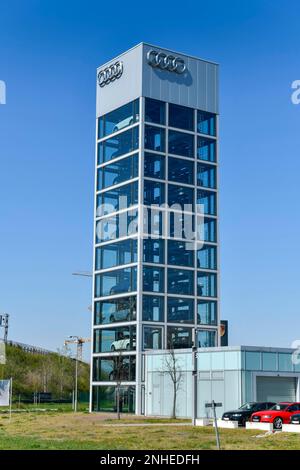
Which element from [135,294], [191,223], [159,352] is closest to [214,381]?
[159,352]

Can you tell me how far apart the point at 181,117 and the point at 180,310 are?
22271 millimetres

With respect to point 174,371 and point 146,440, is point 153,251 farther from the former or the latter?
point 146,440

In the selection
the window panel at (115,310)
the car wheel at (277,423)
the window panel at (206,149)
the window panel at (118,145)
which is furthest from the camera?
the window panel at (206,149)

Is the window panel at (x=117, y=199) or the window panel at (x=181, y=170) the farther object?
the window panel at (x=181, y=170)

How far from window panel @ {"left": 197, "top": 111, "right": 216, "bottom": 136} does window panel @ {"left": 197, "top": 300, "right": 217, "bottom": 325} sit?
19998mm

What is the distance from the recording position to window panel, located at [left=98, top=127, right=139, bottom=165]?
3381 inches

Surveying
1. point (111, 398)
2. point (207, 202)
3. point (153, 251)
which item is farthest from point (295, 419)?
point (207, 202)

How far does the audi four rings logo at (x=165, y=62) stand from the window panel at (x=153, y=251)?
65.4 feet

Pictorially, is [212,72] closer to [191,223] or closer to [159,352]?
[191,223]

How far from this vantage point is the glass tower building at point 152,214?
83188 mm

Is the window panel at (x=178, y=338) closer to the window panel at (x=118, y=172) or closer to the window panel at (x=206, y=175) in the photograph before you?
the window panel at (x=206, y=175)

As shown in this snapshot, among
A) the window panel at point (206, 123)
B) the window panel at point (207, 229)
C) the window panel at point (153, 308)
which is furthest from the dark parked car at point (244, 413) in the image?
the window panel at point (206, 123)

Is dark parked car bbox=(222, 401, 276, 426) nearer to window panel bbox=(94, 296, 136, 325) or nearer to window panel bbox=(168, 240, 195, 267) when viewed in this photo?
window panel bbox=(94, 296, 136, 325)

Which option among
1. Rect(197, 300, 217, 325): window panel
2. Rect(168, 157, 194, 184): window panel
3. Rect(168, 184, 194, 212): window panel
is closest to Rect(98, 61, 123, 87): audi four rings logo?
Rect(168, 157, 194, 184): window panel
